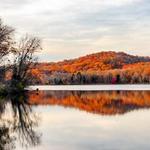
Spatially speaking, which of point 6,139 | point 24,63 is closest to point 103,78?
point 24,63

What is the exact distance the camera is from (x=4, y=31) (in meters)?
49.6

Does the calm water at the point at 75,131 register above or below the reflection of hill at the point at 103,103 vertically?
below

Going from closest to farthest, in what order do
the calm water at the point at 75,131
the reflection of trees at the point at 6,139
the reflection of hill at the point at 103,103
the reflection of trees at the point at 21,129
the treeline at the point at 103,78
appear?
Answer: the reflection of trees at the point at 6,139, the calm water at the point at 75,131, the reflection of trees at the point at 21,129, the reflection of hill at the point at 103,103, the treeline at the point at 103,78

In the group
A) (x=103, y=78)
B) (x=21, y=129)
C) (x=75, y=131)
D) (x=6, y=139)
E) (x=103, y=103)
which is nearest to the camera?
(x=6, y=139)

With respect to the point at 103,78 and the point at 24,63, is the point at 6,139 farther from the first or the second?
the point at 103,78

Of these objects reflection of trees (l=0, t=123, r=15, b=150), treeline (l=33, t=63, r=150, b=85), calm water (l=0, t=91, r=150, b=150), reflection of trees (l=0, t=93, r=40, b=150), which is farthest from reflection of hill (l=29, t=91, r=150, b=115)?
treeline (l=33, t=63, r=150, b=85)

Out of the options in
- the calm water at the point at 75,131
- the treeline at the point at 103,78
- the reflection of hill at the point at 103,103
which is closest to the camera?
the calm water at the point at 75,131

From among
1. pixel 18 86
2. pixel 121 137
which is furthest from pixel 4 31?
pixel 121 137

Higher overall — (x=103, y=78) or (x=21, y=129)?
(x=103, y=78)

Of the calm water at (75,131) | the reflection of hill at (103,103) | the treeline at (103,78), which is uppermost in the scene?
the treeline at (103,78)

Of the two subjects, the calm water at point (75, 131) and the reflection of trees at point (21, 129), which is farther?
the reflection of trees at point (21, 129)

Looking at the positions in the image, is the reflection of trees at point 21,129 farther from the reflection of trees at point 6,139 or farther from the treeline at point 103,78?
the treeline at point 103,78

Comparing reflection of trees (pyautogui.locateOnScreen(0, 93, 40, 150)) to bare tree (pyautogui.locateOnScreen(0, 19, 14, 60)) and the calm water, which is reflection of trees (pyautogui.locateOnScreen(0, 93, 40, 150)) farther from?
bare tree (pyautogui.locateOnScreen(0, 19, 14, 60))

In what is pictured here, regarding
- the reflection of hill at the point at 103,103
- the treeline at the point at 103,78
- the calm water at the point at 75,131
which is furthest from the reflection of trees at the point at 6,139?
the treeline at the point at 103,78
